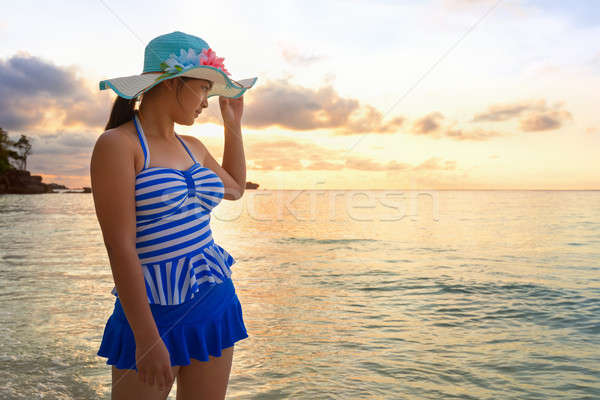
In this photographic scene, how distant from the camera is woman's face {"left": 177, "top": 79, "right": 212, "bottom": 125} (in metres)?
1.85

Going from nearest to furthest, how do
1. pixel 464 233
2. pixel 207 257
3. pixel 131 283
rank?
pixel 131 283 < pixel 207 257 < pixel 464 233

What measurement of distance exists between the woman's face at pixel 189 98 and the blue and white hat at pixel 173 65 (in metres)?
0.03

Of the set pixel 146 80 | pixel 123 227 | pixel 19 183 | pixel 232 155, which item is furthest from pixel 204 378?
pixel 19 183

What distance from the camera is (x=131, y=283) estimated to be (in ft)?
5.21

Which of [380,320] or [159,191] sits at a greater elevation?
[159,191]

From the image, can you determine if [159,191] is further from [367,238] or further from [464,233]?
[464,233]

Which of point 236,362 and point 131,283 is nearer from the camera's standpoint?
point 131,283

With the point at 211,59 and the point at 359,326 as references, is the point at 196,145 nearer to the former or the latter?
the point at 211,59

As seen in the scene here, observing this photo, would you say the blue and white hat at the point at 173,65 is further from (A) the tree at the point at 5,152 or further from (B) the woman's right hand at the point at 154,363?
(A) the tree at the point at 5,152

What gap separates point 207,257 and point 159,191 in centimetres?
35

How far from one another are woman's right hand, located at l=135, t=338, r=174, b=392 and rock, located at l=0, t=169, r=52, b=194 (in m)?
87.1

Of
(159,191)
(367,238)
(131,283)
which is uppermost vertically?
(159,191)

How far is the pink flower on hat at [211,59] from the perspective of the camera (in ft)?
6.12

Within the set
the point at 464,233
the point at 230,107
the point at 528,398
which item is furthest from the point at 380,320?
the point at 464,233
